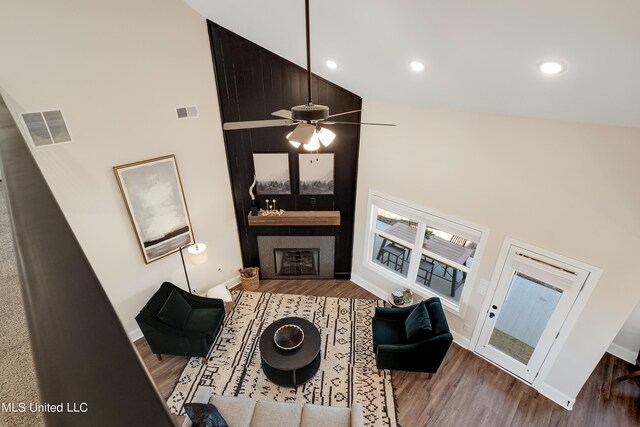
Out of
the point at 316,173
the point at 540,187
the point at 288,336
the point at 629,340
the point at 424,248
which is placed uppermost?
the point at 540,187

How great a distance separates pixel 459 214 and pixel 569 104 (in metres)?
1.84

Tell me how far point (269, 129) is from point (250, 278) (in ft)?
8.83

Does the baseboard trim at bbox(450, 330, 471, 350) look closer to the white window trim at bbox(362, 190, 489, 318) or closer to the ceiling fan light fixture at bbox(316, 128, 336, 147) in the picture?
the white window trim at bbox(362, 190, 489, 318)

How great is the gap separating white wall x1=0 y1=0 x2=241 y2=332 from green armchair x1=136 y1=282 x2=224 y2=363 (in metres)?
0.48

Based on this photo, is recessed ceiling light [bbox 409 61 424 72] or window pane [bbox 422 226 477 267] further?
window pane [bbox 422 226 477 267]

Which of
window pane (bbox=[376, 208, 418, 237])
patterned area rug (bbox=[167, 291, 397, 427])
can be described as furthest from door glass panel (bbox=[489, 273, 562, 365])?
patterned area rug (bbox=[167, 291, 397, 427])

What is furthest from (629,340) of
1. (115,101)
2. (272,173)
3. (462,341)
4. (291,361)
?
(115,101)

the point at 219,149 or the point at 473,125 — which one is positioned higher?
the point at 473,125

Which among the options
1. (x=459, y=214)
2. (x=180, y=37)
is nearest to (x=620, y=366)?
(x=459, y=214)

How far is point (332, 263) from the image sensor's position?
6.35 meters

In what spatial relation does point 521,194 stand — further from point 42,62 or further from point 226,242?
point 42,62

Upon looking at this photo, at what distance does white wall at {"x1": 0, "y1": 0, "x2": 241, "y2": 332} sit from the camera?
3.45 metres

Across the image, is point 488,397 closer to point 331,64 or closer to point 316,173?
point 316,173

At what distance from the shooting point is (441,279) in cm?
616
